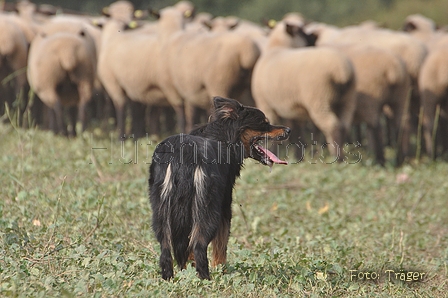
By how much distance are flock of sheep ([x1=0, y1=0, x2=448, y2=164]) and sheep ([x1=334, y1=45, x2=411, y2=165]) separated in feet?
0.05

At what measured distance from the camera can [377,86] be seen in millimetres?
10789

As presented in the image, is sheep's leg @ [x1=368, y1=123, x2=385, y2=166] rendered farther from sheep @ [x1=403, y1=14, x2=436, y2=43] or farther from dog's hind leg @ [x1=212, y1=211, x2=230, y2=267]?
dog's hind leg @ [x1=212, y1=211, x2=230, y2=267]

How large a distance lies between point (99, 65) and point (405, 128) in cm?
512

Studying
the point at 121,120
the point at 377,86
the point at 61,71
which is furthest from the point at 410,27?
the point at 61,71

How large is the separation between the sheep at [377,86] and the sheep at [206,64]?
4.97ft

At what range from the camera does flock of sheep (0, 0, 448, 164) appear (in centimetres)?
1050

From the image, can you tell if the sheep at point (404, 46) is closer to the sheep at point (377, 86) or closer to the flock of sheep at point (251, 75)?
the flock of sheep at point (251, 75)

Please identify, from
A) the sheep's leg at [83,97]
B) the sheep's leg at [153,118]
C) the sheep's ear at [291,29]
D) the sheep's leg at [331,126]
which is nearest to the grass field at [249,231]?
the sheep's leg at [331,126]

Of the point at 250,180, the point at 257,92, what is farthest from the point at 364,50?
the point at 250,180

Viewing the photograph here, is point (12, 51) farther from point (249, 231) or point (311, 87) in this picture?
point (249, 231)

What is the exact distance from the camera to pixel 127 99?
1391 cm

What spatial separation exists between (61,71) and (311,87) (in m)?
3.87

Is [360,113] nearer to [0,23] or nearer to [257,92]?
[257,92]

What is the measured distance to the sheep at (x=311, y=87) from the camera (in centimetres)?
1008
